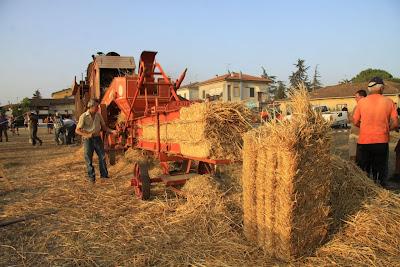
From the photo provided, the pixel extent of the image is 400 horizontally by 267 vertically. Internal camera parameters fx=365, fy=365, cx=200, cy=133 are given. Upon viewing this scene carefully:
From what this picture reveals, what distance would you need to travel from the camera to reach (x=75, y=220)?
16.1ft

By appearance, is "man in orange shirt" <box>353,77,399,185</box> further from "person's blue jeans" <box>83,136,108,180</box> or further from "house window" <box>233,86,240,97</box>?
"house window" <box>233,86,240,97</box>

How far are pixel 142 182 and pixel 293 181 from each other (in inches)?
127

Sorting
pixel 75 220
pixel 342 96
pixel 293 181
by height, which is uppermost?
pixel 342 96

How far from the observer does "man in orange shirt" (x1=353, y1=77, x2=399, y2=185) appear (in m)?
4.95

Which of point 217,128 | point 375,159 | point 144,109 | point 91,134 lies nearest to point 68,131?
point 144,109

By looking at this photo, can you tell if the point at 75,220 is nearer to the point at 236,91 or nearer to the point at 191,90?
the point at 236,91

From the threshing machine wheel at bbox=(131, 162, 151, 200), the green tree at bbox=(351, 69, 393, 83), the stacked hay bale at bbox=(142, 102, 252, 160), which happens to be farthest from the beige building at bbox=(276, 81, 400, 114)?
the stacked hay bale at bbox=(142, 102, 252, 160)

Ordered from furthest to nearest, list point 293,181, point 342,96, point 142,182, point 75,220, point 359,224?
point 342,96 → point 142,182 → point 75,220 → point 359,224 → point 293,181

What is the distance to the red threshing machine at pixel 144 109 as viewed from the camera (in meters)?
6.18

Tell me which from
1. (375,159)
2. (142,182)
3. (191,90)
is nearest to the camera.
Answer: (375,159)

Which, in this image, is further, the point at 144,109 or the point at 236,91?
the point at 236,91

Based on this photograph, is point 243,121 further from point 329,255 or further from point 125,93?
point 125,93

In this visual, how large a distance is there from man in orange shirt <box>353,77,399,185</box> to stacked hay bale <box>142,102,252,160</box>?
1.67 m

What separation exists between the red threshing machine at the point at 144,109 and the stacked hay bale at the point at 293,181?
248cm
